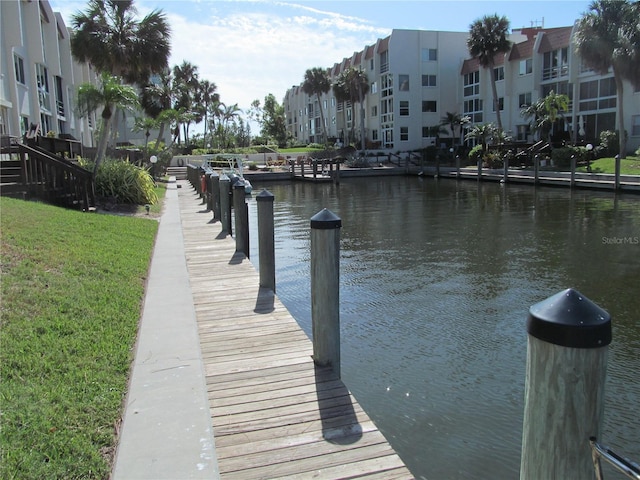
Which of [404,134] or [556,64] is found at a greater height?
[556,64]

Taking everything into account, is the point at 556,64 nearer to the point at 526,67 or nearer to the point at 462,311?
the point at 526,67

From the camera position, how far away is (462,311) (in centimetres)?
887

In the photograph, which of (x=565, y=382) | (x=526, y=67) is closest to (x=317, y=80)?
(x=526, y=67)

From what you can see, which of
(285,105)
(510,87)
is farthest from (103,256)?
(285,105)

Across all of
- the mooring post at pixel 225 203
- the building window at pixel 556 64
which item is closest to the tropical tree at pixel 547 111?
the building window at pixel 556 64

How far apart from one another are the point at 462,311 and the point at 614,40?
33.0 m

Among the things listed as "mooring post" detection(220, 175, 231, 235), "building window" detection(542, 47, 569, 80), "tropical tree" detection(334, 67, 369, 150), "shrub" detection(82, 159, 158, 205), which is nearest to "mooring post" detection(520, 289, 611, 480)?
"mooring post" detection(220, 175, 231, 235)

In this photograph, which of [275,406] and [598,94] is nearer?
[275,406]

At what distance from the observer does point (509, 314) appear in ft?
28.5

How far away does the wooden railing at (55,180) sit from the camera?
13.8 m

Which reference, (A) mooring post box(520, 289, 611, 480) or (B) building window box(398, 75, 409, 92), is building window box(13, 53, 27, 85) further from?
(B) building window box(398, 75, 409, 92)

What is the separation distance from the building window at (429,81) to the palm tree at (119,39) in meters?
39.6

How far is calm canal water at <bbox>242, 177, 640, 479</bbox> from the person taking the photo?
527cm

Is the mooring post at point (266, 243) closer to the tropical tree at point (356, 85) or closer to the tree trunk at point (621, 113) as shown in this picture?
the tree trunk at point (621, 113)
